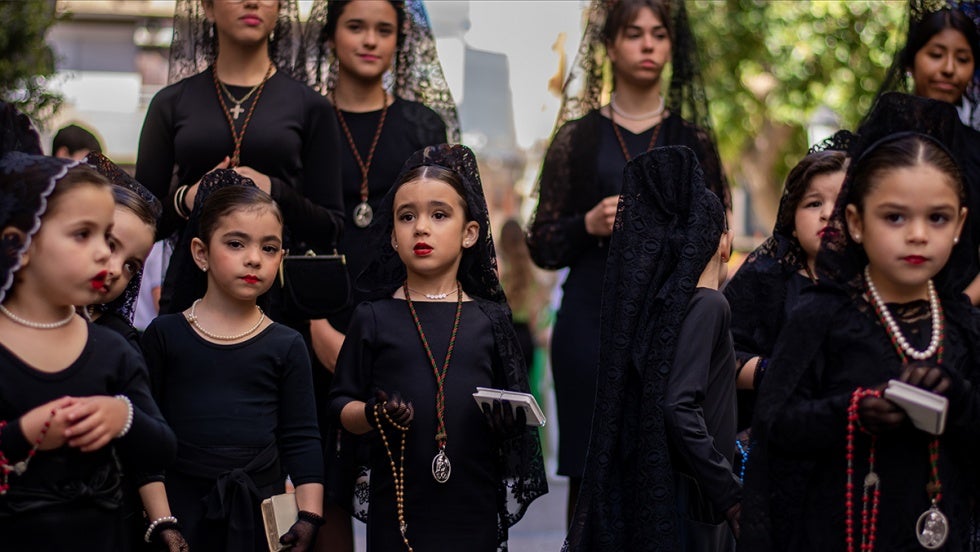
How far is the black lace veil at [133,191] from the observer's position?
16.8ft

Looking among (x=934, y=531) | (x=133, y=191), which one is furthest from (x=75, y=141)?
(x=934, y=531)

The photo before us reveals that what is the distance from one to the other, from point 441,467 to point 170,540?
100cm

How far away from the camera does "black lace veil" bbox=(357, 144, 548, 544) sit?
5402 mm

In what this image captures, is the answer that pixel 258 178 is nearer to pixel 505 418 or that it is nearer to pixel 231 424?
pixel 231 424

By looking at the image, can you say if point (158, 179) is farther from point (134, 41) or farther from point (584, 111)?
point (134, 41)

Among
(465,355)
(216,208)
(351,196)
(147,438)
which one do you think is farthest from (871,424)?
(351,196)

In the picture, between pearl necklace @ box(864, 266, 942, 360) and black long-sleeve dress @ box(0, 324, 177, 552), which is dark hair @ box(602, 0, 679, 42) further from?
black long-sleeve dress @ box(0, 324, 177, 552)

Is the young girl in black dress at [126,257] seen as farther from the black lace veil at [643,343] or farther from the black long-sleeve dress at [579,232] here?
the black long-sleeve dress at [579,232]

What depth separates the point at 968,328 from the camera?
427cm

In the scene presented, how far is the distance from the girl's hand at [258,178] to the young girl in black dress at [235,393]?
14.7 inches

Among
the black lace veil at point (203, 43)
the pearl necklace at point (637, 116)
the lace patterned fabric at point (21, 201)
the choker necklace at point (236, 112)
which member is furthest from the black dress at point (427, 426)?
the pearl necklace at point (637, 116)

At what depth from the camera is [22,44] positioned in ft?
33.8

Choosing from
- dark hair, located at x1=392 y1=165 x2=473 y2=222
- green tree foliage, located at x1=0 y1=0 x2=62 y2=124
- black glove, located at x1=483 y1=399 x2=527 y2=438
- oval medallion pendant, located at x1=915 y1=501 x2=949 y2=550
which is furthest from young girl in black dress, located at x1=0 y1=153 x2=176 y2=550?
green tree foliage, located at x1=0 y1=0 x2=62 y2=124

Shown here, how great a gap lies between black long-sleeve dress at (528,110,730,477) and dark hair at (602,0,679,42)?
1.35 feet
